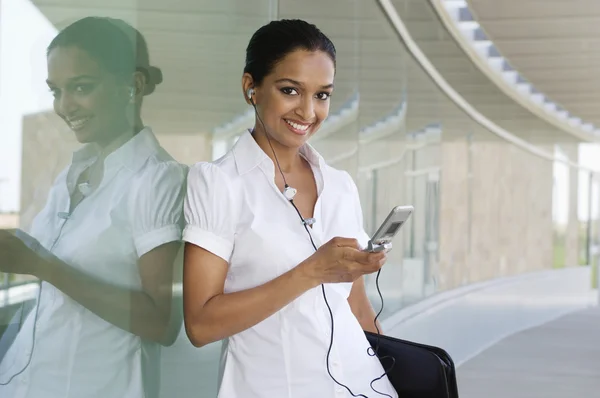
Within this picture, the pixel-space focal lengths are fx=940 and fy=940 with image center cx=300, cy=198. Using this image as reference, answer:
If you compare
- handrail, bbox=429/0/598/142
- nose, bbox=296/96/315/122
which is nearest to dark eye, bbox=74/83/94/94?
nose, bbox=296/96/315/122

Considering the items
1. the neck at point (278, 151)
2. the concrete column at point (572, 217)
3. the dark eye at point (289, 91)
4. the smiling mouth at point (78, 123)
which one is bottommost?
the concrete column at point (572, 217)

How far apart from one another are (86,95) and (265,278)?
558mm

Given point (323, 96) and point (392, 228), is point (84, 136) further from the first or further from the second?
point (392, 228)

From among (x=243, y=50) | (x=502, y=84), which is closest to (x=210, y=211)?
(x=243, y=50)

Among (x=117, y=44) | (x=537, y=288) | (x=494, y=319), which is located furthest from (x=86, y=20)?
(x=537, y=288)

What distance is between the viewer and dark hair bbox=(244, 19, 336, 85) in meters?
2.09

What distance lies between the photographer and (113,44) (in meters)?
2.21

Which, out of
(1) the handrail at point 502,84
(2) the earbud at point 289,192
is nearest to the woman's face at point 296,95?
(2) the earbud at point 289,192

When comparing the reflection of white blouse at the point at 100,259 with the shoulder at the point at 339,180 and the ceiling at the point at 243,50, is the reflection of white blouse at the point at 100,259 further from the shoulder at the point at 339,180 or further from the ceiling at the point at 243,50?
the shoulder at the point at 339,180

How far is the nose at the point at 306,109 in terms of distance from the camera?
2.08m

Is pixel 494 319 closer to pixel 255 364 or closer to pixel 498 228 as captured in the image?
pixel 498 228

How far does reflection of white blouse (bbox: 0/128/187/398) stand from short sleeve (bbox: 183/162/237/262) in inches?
10.7

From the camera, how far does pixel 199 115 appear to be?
2.78 m

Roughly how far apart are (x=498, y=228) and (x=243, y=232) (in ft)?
31.6
